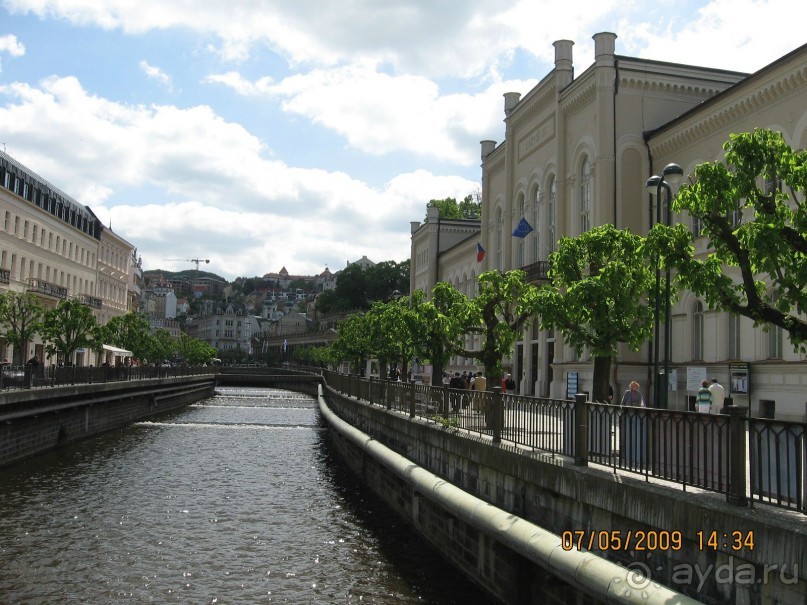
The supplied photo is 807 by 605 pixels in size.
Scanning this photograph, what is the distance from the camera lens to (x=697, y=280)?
33.3 ft

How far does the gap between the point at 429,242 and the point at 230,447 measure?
3622 centimetres

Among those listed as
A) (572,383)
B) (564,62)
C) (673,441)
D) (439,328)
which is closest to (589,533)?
(673,441)

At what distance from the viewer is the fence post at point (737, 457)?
25.4 ft

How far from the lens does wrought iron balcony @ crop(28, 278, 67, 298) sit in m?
59.2

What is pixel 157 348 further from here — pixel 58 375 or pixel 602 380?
pixel 602 380

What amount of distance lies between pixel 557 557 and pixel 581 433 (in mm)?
1973

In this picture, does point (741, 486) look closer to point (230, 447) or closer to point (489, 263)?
point (230, 447)

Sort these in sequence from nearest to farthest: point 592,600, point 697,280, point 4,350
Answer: point 592,600 → point 697,280 → point 4,350

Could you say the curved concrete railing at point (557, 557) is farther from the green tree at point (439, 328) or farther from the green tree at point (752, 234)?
the green tree at point (439, 328)

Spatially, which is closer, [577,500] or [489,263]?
[577,500]

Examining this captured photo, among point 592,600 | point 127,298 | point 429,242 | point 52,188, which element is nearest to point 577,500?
point 592,600

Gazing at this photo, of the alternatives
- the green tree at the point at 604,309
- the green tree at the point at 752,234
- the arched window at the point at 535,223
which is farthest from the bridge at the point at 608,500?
the arched window at the point at 535,223

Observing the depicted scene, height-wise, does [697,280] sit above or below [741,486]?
above

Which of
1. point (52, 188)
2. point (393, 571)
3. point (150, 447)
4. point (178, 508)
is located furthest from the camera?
point (52, 188)
